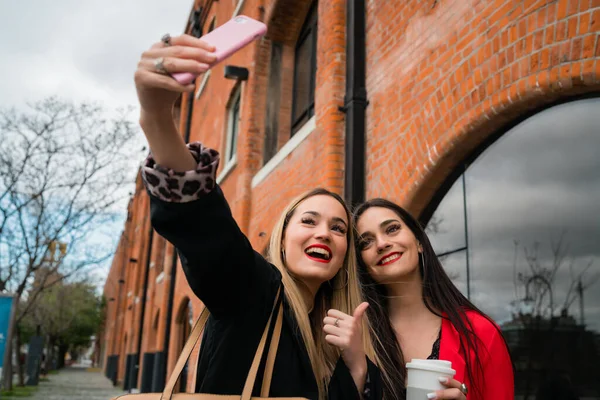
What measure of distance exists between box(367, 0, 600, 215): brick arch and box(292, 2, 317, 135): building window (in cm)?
245

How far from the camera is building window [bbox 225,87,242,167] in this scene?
34.7ft

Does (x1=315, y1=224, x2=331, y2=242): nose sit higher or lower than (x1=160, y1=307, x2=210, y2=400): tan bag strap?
higher

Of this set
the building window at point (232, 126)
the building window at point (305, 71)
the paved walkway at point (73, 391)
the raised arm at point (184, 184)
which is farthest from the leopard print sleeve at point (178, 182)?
the paved walkway at point (73, 391)

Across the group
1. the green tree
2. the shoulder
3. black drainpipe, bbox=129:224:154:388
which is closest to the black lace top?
the shoulder

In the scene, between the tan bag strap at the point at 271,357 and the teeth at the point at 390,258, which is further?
the teeth at the point at 390,258

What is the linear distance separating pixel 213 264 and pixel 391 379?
1.09m

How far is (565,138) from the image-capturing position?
3309 mm

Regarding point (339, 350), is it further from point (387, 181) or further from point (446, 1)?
point (446, 1)

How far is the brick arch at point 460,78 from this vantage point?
290 centimetres

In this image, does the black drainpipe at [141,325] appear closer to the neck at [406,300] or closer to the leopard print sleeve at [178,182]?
the neck at [406,300]

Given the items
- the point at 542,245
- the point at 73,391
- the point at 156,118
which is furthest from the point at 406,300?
the point at 73,391

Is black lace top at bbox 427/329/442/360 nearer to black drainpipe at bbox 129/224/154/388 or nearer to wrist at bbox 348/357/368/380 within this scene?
wrist at bbox 348/357/368/380

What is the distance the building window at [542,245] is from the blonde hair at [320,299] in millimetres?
1720

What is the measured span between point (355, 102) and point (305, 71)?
3.17 m
